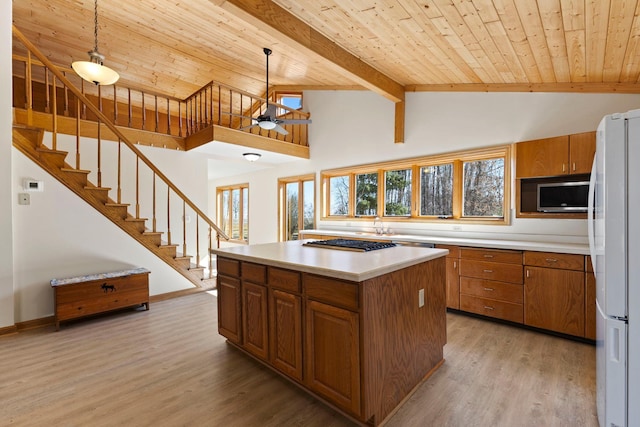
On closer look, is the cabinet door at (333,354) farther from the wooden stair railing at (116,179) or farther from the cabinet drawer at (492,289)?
the wooden stair railing at (116,179)

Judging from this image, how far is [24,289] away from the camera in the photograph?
3.28 metres

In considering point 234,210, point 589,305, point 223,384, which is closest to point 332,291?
point 223,384

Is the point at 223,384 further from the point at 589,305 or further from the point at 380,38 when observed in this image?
the point at 380,38

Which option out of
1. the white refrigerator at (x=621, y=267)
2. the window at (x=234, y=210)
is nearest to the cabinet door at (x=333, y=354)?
the white refrigerator at (x=621, y=267)

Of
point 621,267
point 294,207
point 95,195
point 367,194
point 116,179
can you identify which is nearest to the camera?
point 621,267

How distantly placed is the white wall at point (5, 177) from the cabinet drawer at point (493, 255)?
4.98m

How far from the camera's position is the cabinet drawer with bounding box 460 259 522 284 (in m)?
3.16

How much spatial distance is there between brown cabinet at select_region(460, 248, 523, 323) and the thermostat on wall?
494cm

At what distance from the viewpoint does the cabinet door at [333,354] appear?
5.64ft

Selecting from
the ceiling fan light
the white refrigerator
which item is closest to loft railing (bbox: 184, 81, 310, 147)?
the ceiling fan light

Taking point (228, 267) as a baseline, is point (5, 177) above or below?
above

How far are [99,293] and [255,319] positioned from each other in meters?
2.29

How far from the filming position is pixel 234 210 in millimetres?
9422

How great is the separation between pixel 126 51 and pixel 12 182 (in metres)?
3.50
